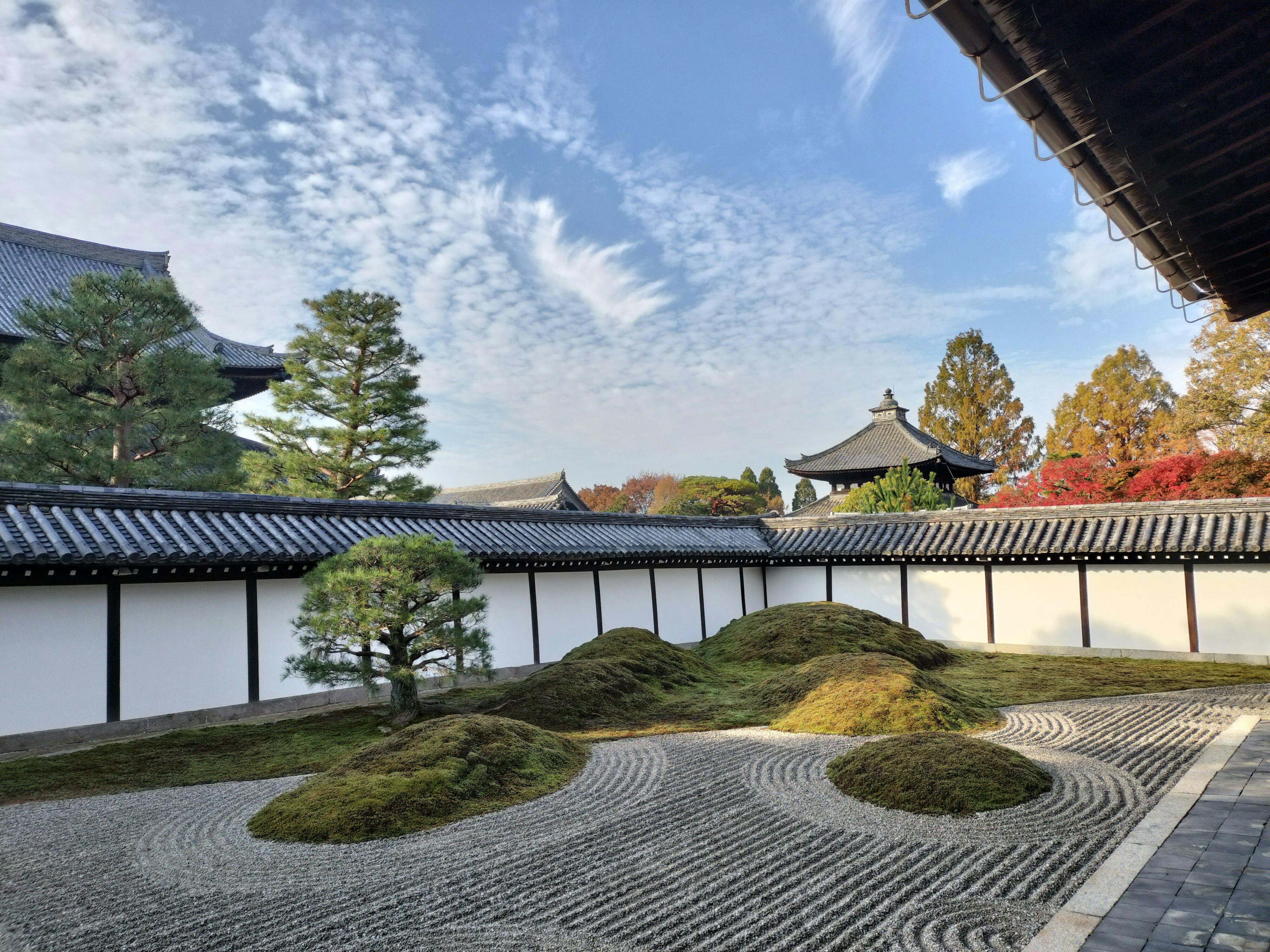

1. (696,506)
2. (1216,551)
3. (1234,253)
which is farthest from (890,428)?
(1234,253)

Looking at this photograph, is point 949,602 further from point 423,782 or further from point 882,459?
point 882,459

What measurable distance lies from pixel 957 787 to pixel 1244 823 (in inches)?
70.5

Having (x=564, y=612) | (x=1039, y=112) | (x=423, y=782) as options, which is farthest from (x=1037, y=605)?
(x=1039, y=112)

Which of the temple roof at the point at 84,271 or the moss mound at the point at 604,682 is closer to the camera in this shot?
the moss mound at the point at 604,682

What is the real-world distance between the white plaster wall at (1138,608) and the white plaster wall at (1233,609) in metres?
0.28

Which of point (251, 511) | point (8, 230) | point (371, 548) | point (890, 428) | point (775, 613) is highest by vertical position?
point (8, 230)

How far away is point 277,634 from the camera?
1135cm

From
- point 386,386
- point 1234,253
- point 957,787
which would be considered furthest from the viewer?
point 386,386

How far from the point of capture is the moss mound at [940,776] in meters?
5.89

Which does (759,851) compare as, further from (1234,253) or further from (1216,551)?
(1216,551)

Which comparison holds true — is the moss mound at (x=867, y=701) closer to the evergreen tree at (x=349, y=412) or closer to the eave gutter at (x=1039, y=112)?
the eave gutter at (x=1039, y=112)

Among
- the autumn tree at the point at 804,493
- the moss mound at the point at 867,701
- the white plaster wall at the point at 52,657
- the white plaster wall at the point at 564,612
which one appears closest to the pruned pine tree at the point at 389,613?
the white plaster wall at the point at 52,657

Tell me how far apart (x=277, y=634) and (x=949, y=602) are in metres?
14.0

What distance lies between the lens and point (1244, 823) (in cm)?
514
